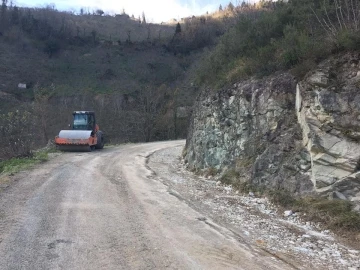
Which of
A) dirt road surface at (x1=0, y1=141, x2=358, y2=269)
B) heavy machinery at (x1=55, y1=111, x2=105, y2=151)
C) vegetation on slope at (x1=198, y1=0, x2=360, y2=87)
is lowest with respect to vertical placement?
dirt road surface at (x1=0, y1=141, x2=358, y2=269)

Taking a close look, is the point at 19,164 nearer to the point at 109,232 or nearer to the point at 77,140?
the point at 77,140

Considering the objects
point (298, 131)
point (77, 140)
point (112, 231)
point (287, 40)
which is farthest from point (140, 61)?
point (112, 231)

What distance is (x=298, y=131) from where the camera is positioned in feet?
33.3

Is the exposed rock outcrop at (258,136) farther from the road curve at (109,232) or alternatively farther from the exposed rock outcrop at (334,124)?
the road curve at (109,232)

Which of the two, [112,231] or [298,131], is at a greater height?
[298,131]

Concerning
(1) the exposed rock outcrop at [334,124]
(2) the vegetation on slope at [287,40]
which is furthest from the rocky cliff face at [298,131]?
(2) the vegetation on slope at [287,40]

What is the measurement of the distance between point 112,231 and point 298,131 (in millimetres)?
5610

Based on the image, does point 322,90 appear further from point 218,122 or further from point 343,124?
point 218,122

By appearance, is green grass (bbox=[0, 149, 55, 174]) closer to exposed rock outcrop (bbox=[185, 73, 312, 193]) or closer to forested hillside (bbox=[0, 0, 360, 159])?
forested hillside (bbox=[0, 0, 360, 159])

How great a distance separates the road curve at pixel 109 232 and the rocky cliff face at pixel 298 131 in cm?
261

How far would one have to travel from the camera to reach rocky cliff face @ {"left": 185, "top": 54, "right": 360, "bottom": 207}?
854 cm

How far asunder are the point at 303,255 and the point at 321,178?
287 centimetres

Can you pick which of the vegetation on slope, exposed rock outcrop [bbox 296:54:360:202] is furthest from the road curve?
the vegetation on slope

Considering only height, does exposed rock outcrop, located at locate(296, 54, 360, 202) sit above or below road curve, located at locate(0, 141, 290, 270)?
above
